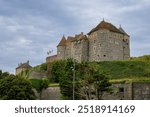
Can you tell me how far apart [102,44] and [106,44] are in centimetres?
96

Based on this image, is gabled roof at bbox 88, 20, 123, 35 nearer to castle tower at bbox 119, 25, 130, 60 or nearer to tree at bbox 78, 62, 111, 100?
castle tower at bbox 119, 25, 130, 60

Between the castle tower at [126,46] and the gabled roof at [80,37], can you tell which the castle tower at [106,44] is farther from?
the gabled roof at [80,37]

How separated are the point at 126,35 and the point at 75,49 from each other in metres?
11.7

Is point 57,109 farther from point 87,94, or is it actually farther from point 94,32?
point 94,32

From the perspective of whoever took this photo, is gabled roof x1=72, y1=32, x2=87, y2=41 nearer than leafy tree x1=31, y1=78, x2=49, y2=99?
No

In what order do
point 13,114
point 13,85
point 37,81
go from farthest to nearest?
point 37,81, point 13,85, point 13,114

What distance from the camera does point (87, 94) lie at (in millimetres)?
41000

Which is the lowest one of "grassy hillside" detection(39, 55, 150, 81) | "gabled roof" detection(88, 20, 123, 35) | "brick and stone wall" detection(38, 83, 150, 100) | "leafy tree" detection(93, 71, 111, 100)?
"brick and stone wall" detection(38, 83, 150, 100)

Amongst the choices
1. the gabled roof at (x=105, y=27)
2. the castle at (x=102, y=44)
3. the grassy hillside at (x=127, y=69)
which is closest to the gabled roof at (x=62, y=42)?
the castle at (x=102, y=44)

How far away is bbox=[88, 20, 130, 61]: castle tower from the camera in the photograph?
75.5m

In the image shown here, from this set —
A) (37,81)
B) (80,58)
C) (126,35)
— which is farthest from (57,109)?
(126,35)

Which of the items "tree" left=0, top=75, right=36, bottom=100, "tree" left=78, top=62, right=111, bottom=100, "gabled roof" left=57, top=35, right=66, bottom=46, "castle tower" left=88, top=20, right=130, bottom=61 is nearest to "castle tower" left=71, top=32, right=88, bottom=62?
"castle tower" left=88, top=20, right=130, bottom=61

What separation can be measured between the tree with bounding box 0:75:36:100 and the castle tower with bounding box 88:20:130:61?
3231 cm

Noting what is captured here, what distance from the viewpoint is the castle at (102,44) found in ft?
248
